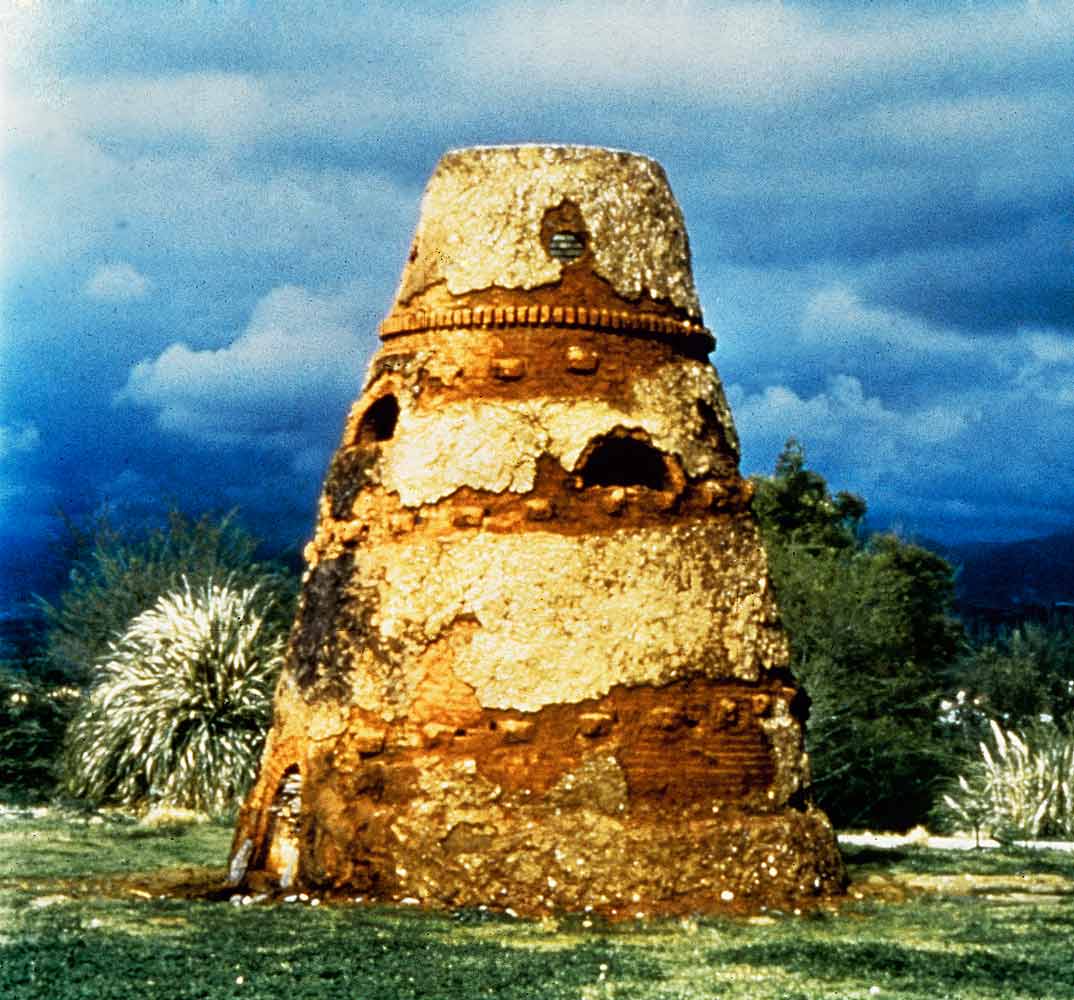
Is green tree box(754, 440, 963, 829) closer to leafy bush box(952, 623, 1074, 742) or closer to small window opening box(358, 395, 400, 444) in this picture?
leafy bush box(952, 623, 1074, 742)

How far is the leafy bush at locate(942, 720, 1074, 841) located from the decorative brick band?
27.1ft

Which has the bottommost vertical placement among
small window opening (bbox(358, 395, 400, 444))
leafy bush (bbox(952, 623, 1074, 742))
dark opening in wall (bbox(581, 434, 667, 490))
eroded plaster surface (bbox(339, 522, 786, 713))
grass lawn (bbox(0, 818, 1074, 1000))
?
grass lawn (bbox(0, 818, 1074, 1000))

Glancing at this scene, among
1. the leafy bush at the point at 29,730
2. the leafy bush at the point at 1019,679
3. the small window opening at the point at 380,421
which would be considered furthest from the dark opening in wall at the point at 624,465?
the leafy bush at the point at 1019,679

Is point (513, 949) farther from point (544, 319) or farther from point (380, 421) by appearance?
point (380, 421)

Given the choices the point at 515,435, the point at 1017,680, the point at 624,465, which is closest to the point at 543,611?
the point at 515,435

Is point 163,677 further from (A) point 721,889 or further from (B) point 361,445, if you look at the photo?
(A) point 721,889

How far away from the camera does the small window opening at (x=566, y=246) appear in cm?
1173

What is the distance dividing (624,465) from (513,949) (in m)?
3.35

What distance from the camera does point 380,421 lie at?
40.9ft

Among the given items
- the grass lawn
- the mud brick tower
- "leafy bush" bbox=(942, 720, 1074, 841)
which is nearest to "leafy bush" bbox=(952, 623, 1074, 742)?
"leafy bush" bbox=(942, 720, 1074, 841)

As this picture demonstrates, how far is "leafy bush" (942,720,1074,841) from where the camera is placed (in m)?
19.0

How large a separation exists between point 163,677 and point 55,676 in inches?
202

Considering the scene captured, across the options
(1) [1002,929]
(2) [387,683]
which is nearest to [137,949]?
(2) [387,683]

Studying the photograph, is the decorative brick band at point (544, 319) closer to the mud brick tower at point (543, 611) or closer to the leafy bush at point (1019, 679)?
the mud brick tower at point (543, 611)
